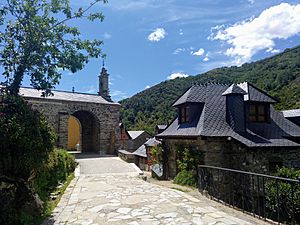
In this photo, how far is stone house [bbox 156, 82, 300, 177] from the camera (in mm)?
12273

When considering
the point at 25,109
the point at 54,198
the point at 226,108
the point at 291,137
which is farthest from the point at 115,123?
the point at 25,109

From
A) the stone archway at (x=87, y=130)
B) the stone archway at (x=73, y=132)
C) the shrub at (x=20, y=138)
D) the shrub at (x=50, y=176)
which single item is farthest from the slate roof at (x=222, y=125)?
the stone archway at (x=73, y=132)

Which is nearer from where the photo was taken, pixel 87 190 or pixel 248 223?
pixel 248 223

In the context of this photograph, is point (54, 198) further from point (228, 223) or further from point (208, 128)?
point (208, 128)

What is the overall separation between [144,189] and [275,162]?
6825mm

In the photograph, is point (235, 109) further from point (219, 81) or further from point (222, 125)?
point (219, 81)

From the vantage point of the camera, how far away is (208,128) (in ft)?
42.4

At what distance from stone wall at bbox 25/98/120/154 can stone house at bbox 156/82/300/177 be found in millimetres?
7552

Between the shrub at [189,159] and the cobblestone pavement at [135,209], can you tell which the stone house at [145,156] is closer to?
the shrub at [189,159]

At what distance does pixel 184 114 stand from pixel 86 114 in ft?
39.5

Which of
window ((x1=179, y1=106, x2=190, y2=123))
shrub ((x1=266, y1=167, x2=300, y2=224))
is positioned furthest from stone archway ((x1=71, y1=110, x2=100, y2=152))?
shrub ((x1=266, y1=167, x2=300, y2=224))

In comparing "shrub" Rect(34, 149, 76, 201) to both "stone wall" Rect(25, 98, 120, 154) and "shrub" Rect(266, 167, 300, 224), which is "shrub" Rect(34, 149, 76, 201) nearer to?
"shrub" Rect(266, 167, 300, 224)

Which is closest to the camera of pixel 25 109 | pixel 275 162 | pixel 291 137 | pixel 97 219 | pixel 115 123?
pixel 97 219

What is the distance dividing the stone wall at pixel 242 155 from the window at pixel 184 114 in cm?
210
